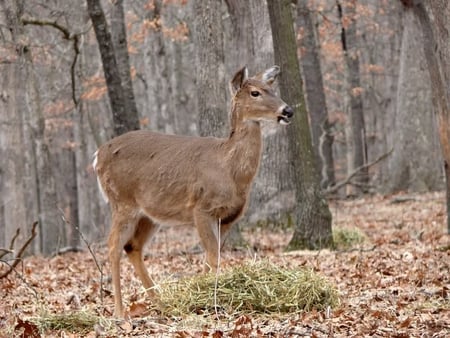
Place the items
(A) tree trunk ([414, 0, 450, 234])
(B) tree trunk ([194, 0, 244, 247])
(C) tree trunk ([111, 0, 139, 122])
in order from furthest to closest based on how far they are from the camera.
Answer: (C) tree trunk ([111, 0, 139, 122]) → (B) tree trunk ([194, 0, 244, 247]) → (A) tree trunk ([414, 0, 450, 234])

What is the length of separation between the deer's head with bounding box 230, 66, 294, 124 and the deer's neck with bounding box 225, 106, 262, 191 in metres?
0.07

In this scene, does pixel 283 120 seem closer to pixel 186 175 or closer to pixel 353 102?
pixel 186 175

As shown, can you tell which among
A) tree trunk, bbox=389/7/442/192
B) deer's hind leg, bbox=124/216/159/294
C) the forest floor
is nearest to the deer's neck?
the forest floor

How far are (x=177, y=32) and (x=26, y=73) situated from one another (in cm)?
1417

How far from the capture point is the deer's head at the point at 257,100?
Answer: 29.8 ft

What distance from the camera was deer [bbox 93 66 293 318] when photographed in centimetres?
890

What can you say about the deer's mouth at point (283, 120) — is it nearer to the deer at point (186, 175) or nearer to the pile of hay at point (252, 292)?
the deer at point (186, 175)

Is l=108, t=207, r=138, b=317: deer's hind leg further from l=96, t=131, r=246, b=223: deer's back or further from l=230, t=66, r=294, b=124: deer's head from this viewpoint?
l=230, t=66, r=294, b=124: deer's head

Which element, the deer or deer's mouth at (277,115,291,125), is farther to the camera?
deer's mouth at (277,115,291,125)

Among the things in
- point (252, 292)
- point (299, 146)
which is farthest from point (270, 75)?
point (299, 146)

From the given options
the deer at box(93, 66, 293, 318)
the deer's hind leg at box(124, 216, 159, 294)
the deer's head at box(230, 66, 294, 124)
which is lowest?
the deer's hind leg at box(124, 216, 159, 294)

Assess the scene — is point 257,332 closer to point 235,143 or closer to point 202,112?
point 235,143

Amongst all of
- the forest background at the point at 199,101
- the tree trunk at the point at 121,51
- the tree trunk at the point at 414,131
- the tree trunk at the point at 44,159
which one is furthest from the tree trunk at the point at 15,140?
the tree trunk at the point at 414,131

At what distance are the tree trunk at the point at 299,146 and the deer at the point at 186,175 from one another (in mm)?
3255
